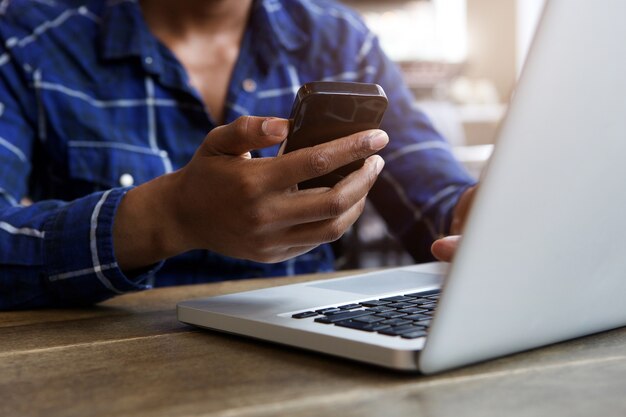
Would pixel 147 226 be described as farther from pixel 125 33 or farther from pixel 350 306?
pixel 125 33

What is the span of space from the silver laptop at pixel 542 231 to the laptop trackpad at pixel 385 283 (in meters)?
0.13

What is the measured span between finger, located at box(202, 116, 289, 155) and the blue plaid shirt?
1.63ft

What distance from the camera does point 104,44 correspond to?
108cm

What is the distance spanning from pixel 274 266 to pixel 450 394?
0.73 m

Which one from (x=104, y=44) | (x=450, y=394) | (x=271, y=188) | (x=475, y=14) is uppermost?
(x=475, y=14)

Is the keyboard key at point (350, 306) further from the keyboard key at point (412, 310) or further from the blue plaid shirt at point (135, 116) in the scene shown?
the blue plaid shirt at point (135, 116)

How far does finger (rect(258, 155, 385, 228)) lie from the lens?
1.77 ft

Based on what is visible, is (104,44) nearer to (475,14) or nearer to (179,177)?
(179,177)

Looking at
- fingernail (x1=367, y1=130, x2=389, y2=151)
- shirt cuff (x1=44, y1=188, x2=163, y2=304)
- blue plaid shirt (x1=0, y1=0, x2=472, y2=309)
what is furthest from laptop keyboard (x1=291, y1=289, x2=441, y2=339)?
blue plaid shirt (x1=0, y1=0, x2=472, y2=309)

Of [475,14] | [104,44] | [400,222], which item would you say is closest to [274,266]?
[400,222]

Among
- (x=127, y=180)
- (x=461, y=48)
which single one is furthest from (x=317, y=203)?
(x=461, y=48)

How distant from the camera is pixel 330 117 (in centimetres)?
54

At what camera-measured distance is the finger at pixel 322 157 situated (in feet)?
1.69

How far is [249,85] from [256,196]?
0.61m
